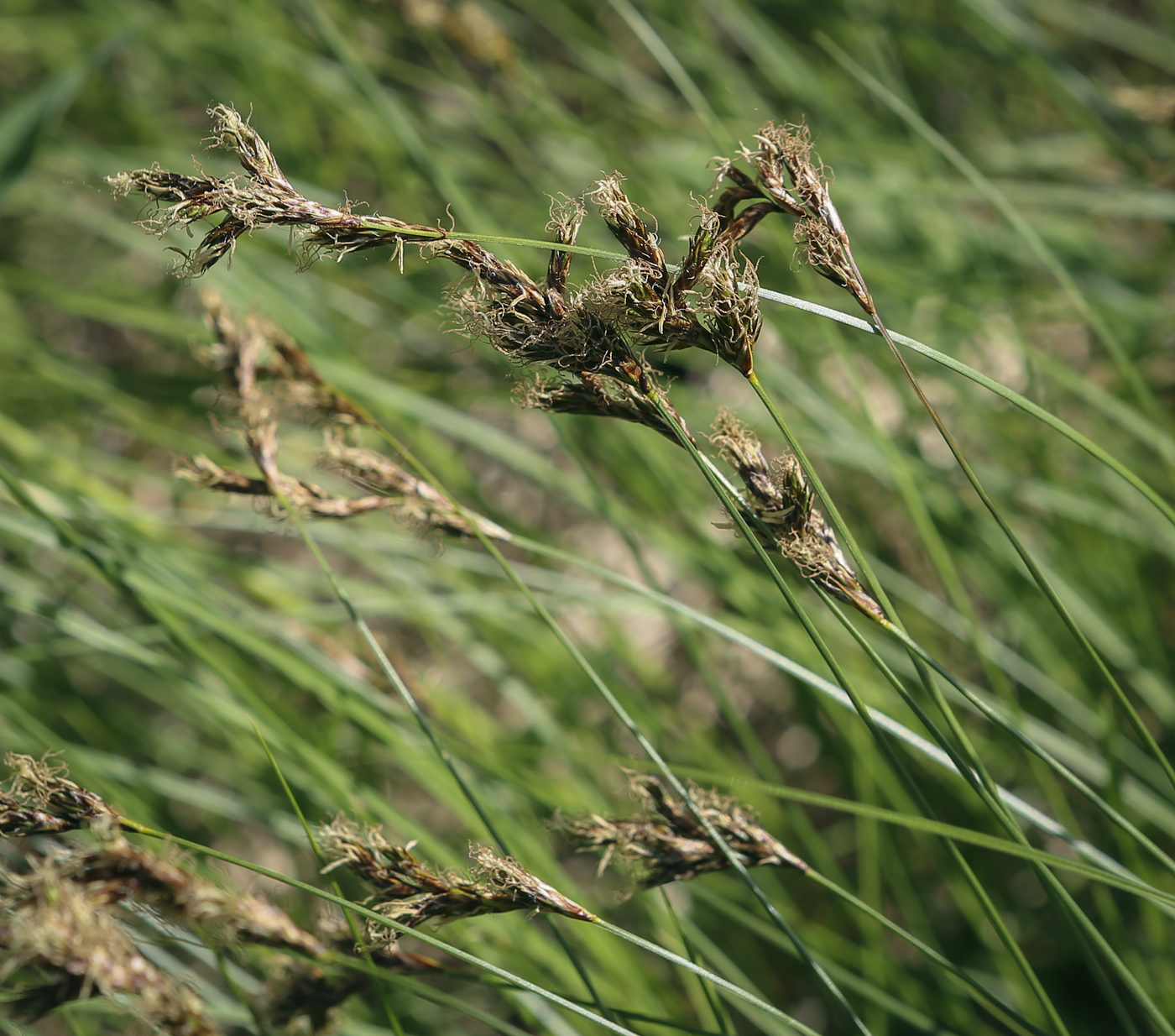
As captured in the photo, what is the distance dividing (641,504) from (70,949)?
105 cm

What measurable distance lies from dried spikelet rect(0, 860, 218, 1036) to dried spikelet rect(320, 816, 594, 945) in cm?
13

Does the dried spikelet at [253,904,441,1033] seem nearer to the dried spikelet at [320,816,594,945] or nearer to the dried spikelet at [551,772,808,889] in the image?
Answer: the dried spikelet at [320,816,594,945]

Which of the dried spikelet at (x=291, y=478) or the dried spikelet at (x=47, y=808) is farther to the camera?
the dried spikelet at (x=291, y=478)

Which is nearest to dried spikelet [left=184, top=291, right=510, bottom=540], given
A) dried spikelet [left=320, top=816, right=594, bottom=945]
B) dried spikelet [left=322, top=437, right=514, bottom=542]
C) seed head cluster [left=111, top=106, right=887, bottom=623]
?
dried spikelet [left=322, top=437, right=514, bottom=542]

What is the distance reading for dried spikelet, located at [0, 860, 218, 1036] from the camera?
50 cm

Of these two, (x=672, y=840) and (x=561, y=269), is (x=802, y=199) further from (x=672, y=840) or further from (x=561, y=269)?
(x=672, y=840)

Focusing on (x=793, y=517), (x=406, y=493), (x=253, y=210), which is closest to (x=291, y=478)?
(x=406, y=493)

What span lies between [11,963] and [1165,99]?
61.8 inches

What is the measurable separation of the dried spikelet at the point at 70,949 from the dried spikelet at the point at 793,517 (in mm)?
497

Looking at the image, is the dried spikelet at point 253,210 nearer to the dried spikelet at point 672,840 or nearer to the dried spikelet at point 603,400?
the dried spikelet at point 603,400

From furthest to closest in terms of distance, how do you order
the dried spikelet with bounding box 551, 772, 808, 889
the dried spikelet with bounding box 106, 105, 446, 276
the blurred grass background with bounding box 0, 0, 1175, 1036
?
the blurred grass background with bounding box 0, 0, 1175, 1036
the dried spikelet with bounding box 551, 772, 808, 889
the dried spikelet with bounding box 106, 105, 446, 276

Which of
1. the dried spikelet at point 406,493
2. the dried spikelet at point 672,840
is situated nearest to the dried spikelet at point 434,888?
the dried spikelet at point 672,840

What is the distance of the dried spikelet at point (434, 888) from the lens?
0.58m

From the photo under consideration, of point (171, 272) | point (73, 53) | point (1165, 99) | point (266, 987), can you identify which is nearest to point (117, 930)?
point (266, 987)
